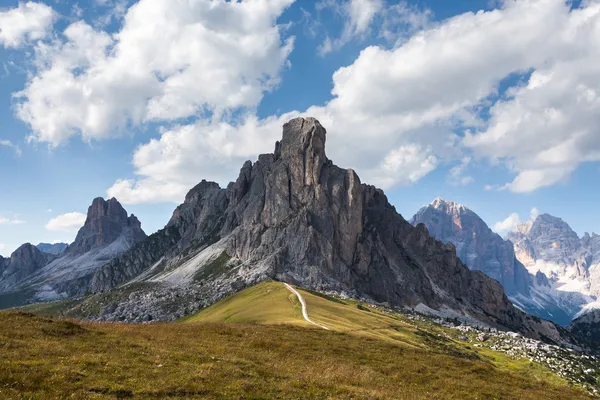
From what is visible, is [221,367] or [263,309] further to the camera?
[263,309]

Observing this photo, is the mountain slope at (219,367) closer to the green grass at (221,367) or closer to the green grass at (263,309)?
the green grass at (221,367)

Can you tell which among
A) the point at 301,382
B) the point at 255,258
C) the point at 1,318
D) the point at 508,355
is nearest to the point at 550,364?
the point at 508,355

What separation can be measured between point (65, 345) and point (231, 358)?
11.9 meters

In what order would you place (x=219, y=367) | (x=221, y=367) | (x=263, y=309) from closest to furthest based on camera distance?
(x=219, y=367) < (x=221, y=367) < (x=263, y=309)

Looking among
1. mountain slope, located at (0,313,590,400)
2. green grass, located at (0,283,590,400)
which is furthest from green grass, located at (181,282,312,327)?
mountain slope, located at (0,313,590,400)

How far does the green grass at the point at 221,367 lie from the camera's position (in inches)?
877

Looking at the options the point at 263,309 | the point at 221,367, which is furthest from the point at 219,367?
the point at 263,309

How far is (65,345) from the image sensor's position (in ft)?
97.2

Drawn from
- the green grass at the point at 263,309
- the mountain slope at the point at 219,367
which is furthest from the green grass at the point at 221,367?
the green grass at the point at 263,309

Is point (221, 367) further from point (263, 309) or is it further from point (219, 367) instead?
point (263, 309)

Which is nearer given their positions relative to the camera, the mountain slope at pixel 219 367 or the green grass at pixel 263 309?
the mountain slope at pixel 219 367

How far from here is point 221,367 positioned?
1114 inches

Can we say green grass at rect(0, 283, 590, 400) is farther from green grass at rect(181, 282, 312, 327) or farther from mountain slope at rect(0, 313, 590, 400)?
green grass at rect(181, 282, 312, 327)

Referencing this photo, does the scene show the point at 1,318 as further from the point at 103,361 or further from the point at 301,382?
the point at 301,382
